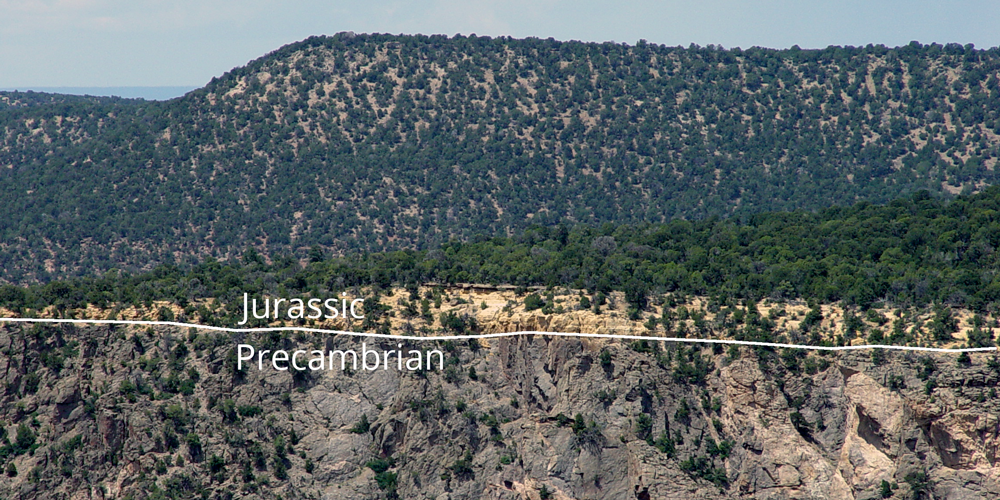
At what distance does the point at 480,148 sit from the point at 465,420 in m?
74.2

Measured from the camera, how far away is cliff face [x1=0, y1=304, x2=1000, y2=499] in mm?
65438

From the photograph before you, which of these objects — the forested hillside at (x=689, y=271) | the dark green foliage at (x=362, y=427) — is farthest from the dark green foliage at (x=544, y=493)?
the dark green foliage at (x=362, y=427)

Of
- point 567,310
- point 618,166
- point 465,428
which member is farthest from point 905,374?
point 618,166

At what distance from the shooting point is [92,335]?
7094cm

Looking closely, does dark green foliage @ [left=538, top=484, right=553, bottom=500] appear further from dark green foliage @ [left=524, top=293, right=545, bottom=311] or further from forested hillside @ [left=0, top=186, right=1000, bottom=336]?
dark green foliage @ [left=524, top=293, right=545, bottom=311]

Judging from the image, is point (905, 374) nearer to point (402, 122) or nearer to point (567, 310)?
point (567, 310)

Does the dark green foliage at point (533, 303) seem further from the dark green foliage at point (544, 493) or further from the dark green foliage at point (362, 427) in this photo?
the dark green foliage at point (362, 427)

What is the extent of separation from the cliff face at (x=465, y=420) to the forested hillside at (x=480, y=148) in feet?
179

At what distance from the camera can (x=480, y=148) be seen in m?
141

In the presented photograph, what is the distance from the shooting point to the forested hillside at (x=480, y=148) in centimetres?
12962

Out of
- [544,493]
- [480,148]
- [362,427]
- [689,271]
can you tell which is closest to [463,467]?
[544,493]

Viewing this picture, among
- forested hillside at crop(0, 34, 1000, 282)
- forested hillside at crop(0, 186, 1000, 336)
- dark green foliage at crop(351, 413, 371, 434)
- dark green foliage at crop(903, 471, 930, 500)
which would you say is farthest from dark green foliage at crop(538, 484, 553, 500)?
forested hillside at crop(0, 34, 1000, 282)

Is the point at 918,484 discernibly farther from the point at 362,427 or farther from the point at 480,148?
the point at 480,148

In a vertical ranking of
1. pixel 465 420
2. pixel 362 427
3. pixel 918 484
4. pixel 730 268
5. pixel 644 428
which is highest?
pixel 730 268
